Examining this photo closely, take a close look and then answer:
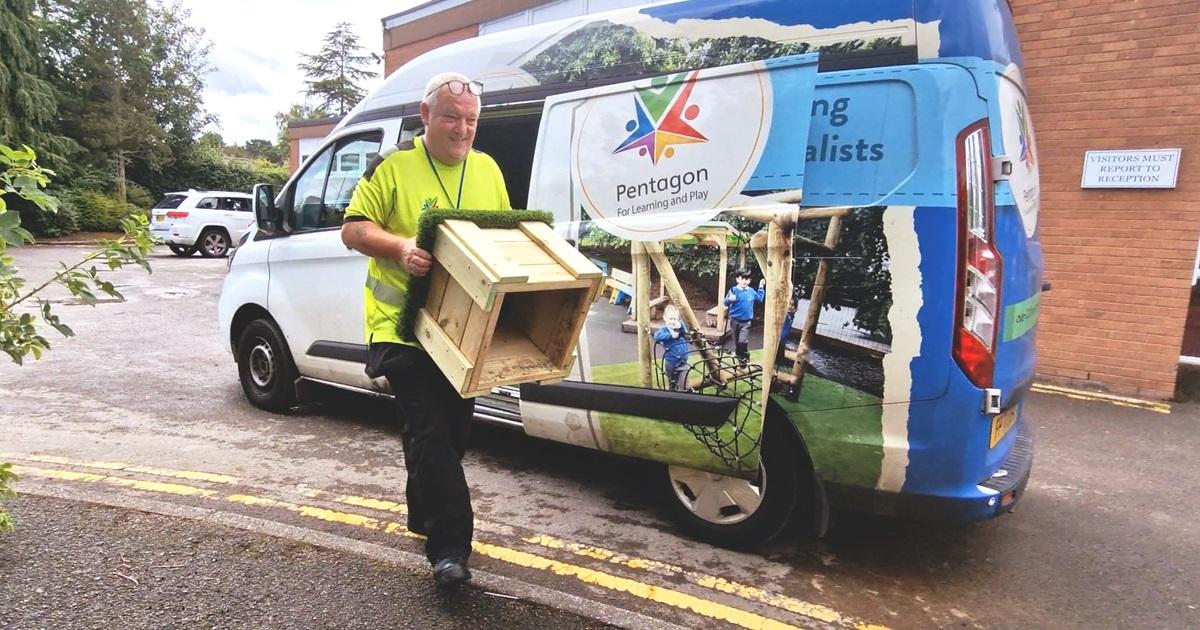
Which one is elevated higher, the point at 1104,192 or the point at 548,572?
the point at 1104,192

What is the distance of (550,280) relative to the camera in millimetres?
2182

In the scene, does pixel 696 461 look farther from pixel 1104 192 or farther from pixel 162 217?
pixel 162 217

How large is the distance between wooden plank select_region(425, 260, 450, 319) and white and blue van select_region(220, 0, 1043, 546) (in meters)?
1.01

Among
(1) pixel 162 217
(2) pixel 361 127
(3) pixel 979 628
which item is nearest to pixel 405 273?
(2) pixel 361 127

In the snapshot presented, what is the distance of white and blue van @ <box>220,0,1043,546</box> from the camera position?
254 cm

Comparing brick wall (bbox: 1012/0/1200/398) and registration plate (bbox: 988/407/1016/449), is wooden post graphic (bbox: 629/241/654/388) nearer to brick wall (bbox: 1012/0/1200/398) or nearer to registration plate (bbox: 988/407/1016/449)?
registration plate (bbox: 988/407/1016/449)

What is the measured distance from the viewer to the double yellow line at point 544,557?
266cm

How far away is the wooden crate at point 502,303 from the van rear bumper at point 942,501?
1.28m

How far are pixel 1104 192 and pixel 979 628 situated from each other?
17.2ft

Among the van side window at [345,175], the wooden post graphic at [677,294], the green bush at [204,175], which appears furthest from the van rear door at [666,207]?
the green bush at [204,175]

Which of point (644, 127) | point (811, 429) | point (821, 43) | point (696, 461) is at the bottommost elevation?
point (696, 461)

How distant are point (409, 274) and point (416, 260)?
14 cm

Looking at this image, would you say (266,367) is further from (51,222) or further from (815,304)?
(51,222)

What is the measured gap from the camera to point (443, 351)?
2293 millimetres
